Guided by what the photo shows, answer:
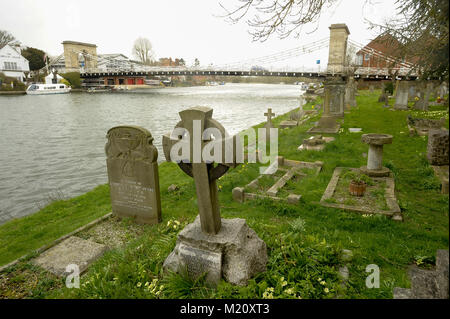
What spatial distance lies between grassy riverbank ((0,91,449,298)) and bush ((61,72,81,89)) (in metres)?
59.5

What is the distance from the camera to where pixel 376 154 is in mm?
6586

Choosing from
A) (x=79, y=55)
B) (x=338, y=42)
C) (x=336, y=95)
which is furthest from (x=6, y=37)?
(x=336, y=95)

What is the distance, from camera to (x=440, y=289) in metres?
1.78

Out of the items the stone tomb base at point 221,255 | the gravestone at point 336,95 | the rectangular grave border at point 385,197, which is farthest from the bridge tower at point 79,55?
the stone tomb base at point 221,255

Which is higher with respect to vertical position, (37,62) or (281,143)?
(37,62)

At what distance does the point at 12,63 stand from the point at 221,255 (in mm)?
67326

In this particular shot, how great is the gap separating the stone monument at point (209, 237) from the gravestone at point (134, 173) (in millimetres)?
1949

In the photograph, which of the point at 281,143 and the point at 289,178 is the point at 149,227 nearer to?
the point at 289,178

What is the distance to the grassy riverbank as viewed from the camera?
302 centimetres

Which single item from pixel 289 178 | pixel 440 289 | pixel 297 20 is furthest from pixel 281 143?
pixel 440 289

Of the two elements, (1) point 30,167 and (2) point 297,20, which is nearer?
(2) point 297,20

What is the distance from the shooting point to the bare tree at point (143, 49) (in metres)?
99.9

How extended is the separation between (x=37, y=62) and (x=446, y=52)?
76877mm

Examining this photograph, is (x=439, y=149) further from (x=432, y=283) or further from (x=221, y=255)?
(x=221, y=255)
